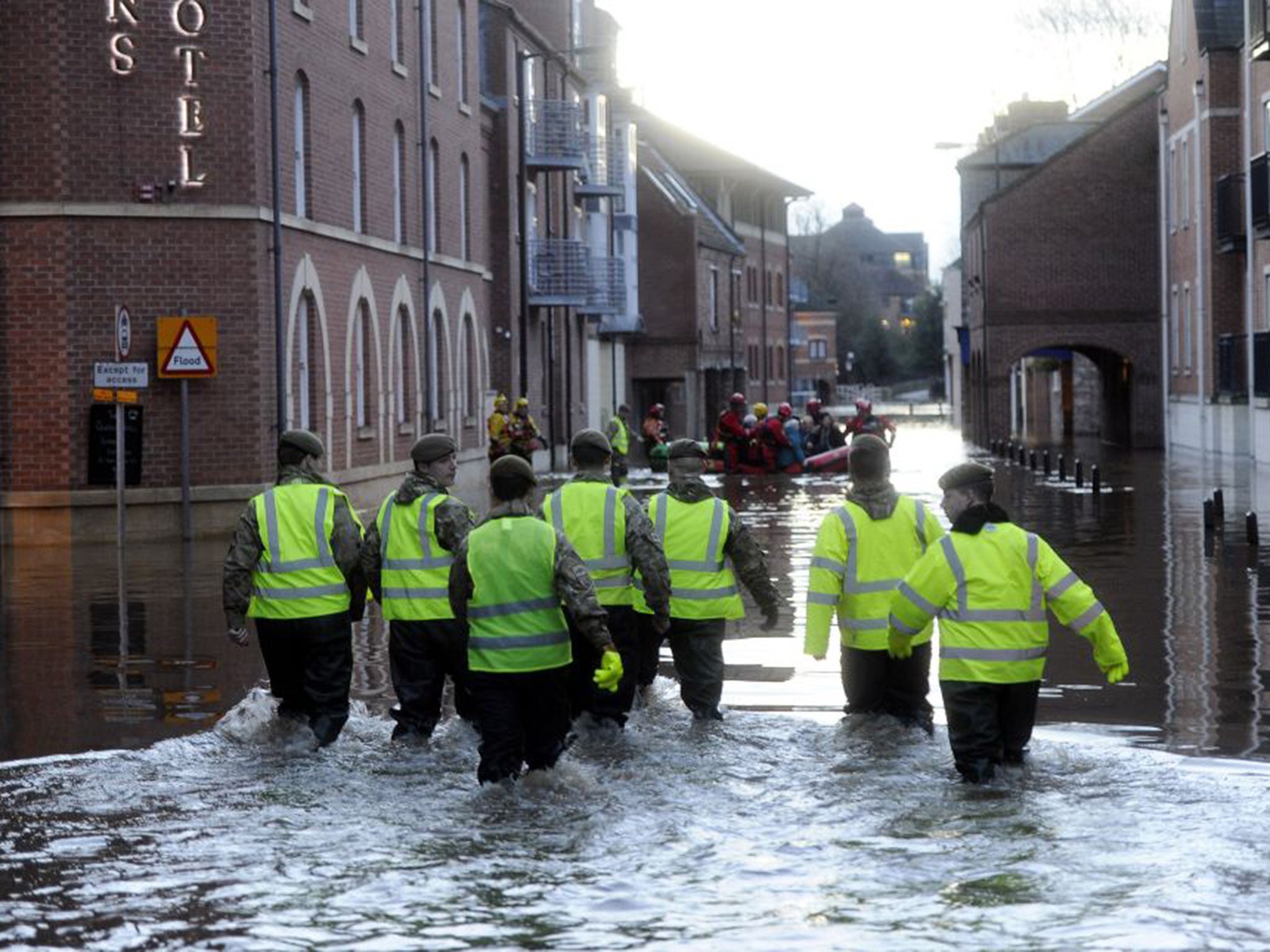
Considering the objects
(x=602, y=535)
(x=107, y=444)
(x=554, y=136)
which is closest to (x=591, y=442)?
(x=602, y=535)

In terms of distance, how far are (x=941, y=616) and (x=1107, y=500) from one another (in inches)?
940

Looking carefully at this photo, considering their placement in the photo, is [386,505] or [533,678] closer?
[533,678]

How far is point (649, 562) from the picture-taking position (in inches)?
461

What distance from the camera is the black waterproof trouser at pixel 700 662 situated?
12.3 m

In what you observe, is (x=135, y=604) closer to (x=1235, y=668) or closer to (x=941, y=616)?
(x=1235, y=668)

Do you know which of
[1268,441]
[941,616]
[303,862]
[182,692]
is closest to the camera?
[303,862]

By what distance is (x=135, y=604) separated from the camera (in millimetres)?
19797

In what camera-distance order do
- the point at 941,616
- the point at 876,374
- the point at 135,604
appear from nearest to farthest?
the point at 941,616 → the point at 135,604 → the point at 876,374

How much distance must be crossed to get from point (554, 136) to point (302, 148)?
70.4 feet

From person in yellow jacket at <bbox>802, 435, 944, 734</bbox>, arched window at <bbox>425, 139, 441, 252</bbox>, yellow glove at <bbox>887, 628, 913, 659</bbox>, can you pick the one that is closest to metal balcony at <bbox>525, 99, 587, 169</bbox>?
arched window at <bbox>425, 139, 441, 252</bbox>

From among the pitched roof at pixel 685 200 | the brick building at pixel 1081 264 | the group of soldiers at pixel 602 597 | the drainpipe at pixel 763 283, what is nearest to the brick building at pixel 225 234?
the group of soldiers at pixel 602 597

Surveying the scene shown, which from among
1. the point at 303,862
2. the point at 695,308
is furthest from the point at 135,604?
the point at 695,308

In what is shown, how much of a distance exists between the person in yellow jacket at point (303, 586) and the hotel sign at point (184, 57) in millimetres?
17313

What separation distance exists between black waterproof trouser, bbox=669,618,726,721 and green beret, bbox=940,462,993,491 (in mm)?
2537
